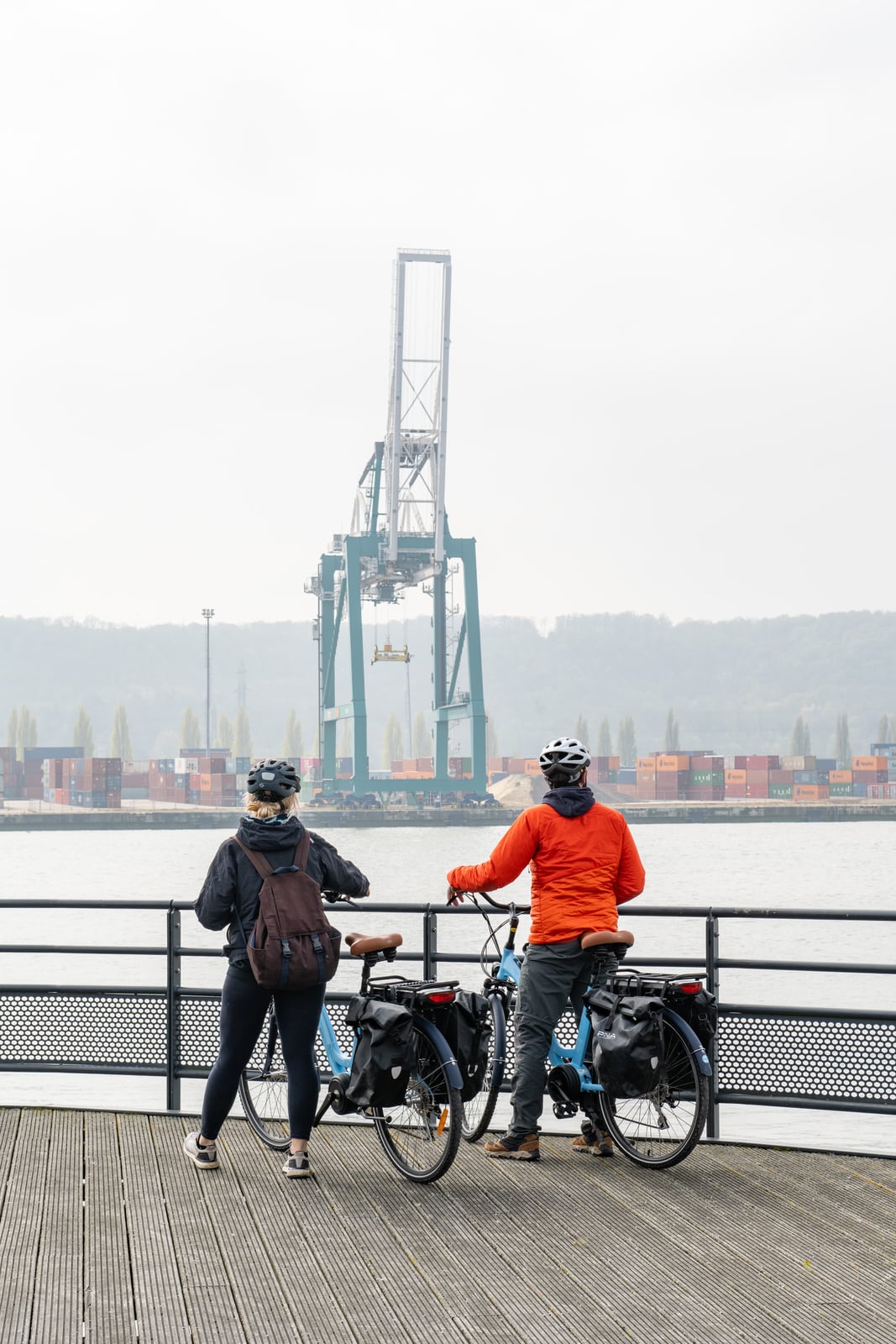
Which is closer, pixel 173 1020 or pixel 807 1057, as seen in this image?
pixel 807 1057

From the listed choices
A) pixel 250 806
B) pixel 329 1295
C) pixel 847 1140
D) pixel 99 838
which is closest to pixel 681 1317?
pixel 329 1295

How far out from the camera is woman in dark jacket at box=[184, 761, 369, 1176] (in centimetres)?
457

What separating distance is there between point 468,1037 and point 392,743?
160373mm

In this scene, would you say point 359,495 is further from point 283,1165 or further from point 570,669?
point 570,669

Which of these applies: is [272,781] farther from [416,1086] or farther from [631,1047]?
[631,1047]

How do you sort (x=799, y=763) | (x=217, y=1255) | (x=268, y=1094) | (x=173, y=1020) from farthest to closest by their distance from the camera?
1. (x=799, y=763)
2. (x=173, y=1020)
3. (x=268, y=1094)
4. (x=217, y=1255)

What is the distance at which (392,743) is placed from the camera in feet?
541

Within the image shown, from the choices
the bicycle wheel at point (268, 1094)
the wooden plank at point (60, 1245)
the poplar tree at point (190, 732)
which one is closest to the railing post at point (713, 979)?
the bicycle wheel at point (268, 1094)

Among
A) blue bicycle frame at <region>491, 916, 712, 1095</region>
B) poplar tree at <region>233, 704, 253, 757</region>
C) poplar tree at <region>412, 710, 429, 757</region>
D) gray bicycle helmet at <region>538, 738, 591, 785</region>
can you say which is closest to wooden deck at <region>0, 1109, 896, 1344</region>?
blue bicycle frame at <region>491, 916, 712, 1095</region>

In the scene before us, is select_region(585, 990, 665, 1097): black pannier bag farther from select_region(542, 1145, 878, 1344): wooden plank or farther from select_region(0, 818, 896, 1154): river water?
select_region(0, 818, 896, 1154): river water

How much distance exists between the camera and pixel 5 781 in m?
135

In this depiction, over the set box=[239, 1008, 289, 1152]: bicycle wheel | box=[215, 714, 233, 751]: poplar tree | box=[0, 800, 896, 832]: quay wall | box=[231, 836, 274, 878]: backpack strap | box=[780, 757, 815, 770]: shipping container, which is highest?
box=[215, 714, 233, 751]: poplar tree

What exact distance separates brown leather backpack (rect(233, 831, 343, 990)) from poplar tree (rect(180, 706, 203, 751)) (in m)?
155

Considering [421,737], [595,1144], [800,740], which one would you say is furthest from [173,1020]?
[421,737]
